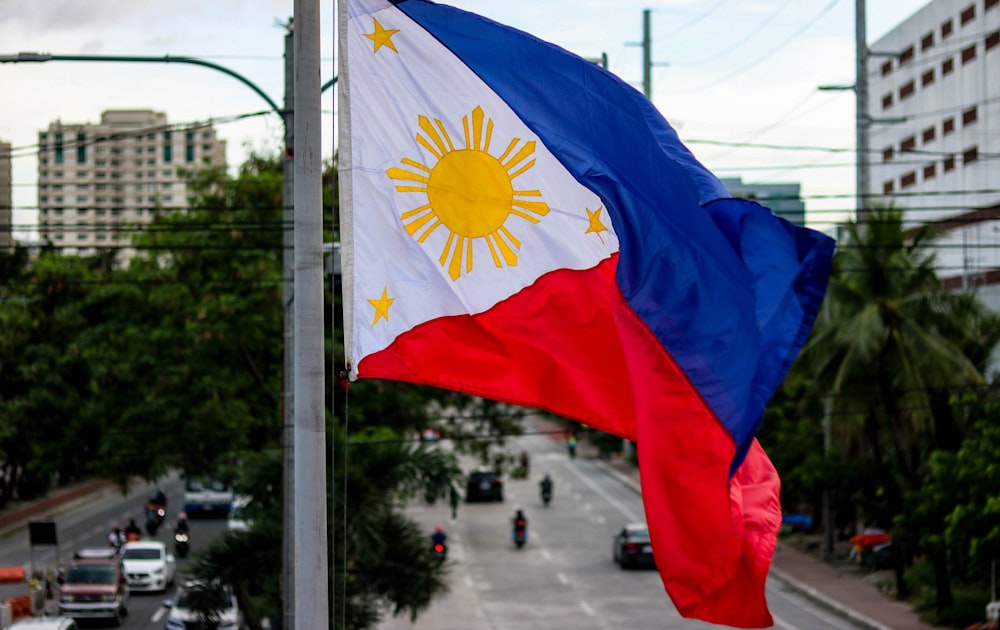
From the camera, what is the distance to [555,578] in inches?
1551

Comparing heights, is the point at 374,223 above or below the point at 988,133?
below

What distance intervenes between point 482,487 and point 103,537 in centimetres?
1568

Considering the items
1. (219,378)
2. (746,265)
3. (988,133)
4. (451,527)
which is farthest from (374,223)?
(988,133)

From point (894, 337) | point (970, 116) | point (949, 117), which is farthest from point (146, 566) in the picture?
point (949, 117)

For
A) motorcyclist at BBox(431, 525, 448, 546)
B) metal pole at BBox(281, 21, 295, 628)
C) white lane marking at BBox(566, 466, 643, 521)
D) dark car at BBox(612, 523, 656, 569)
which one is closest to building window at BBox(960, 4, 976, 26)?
white lane marking at BBox(566, 466, 643, 521)

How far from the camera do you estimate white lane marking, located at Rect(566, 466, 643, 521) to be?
5378cm

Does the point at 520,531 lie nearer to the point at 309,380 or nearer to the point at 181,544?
the point at 181,544

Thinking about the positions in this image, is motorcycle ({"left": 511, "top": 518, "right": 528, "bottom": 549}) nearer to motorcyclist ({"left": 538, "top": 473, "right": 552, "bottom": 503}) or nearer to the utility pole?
motorcyclist ({"left": 538, "top": 473, "right": 552, "bottom": 503})

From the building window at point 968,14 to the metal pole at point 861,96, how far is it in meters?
26.6

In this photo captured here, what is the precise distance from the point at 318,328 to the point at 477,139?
1.50 meters

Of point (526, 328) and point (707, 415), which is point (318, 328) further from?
point (707, 415)

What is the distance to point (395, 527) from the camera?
22.2 meters

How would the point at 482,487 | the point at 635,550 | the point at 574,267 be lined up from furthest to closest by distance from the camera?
the point at 482,487 < the point at 635,550 < the point at 574,267

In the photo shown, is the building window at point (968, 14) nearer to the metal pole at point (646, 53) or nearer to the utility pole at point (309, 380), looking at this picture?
the metal pole at point (646, 53)
